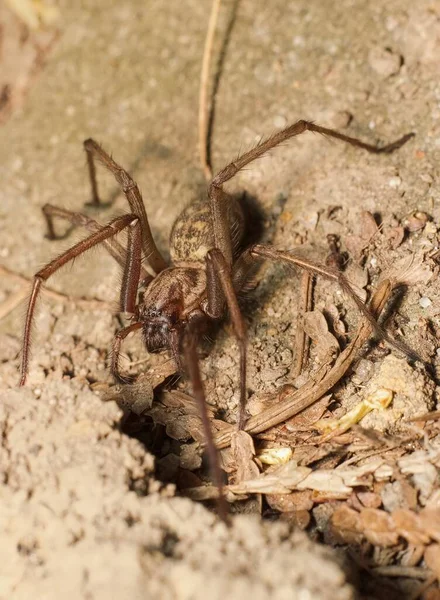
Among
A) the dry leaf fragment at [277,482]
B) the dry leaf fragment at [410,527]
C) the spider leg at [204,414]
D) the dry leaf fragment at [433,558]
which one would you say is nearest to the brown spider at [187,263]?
the spider leg at [204,414]

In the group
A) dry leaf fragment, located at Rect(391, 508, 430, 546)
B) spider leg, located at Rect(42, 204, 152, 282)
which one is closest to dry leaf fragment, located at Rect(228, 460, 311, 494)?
dry leaf fragment, located at Rect(391, 508, 430, 546)

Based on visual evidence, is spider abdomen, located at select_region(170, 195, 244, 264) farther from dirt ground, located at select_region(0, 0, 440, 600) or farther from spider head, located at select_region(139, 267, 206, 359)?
dirt ground, located at select_region(0, 0, 440, 600)

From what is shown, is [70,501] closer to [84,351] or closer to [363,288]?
[84,351]

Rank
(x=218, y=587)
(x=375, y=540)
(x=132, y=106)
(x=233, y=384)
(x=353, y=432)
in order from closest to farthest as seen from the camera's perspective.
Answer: (x=218, y=587), (x=375, y=540), (x=353, y=432), (x=233, y=384), (x=132, y=106)

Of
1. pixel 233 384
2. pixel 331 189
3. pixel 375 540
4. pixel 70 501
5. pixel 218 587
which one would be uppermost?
pixel 331 189

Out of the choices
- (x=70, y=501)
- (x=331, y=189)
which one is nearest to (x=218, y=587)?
(x=70, y=501)

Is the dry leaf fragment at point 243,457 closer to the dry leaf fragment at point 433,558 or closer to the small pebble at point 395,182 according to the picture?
the dry leaf fragment at point 433,558
